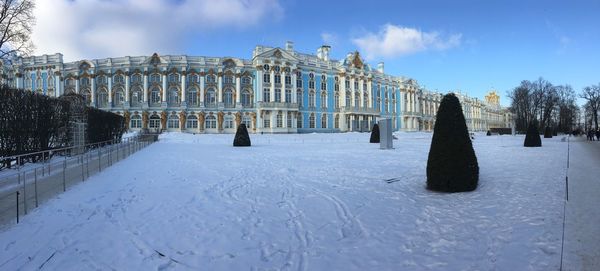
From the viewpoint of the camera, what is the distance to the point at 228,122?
5691 centimetres

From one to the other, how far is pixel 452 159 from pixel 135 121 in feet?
181

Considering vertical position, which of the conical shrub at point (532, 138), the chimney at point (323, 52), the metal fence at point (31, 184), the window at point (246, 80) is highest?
the chimney at point (323, 52)

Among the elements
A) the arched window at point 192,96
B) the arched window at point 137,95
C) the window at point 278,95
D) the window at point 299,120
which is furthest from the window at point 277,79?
the arched window at point 137,95

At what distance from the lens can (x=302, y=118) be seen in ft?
201

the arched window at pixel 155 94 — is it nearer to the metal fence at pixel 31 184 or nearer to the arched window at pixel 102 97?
the arched window at pixel 102 97

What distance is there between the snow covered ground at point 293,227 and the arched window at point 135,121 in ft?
158

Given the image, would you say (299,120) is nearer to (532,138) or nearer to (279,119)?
(279,119)

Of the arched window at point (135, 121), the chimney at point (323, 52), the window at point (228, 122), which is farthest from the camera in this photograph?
the chimney at point (323, 52)

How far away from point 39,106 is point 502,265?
1916 cm

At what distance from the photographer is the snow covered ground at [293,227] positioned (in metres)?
4.52

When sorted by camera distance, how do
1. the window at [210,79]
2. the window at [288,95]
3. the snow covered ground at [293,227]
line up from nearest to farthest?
the snow covered ground at [293,227] < the window at [210,79] < the window at [288,95]

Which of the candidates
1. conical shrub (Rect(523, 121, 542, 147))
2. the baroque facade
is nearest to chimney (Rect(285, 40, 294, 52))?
the baroque facade

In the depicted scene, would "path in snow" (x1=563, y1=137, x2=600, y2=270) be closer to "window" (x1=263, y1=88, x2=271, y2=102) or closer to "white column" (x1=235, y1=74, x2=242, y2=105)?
"window" (x1=263, y1=88, x2=271, y2=102)

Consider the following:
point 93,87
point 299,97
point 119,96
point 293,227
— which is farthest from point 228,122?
point 293,227
